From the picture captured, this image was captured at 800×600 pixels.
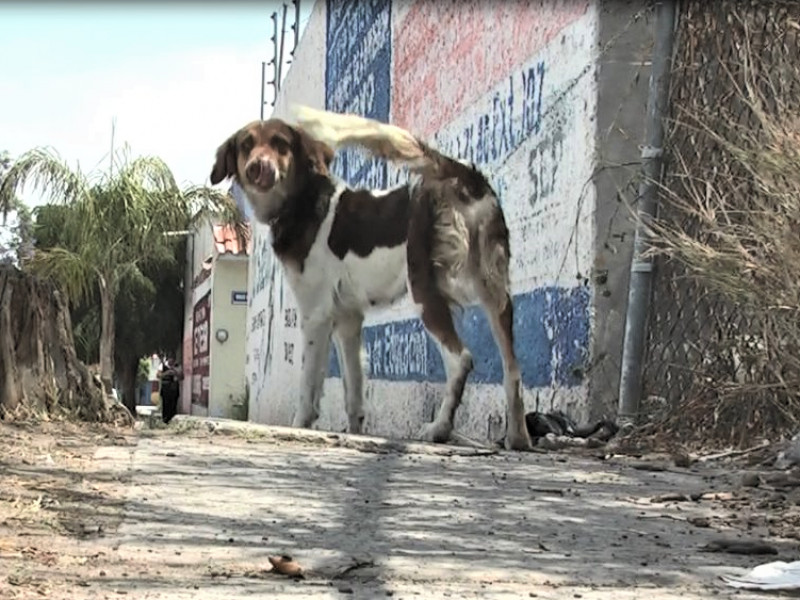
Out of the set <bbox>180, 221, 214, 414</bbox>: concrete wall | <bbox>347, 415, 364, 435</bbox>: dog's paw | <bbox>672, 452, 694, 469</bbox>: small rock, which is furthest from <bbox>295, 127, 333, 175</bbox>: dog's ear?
<bbox>180, 221, 214, 414</bbox>: concrete wall

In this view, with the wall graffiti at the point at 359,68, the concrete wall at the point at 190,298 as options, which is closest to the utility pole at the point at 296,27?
the wall graffiti at the point at 359,68

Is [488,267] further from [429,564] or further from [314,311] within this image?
[429,564]

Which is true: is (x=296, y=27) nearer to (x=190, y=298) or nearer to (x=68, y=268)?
(x=68, y=268)

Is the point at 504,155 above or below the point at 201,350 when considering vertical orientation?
above

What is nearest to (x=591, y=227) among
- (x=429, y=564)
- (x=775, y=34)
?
(x=775, y=34)

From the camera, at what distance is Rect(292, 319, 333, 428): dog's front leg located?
340 inches

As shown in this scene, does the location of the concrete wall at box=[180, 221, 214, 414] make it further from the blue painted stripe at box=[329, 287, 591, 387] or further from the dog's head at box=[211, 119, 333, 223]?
the dog's head at box=[211, 119, 333, 223]

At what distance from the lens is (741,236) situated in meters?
5.02

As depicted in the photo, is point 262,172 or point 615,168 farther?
point 262,172

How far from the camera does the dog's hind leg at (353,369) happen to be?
9.02 meters

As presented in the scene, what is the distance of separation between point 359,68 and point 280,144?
8.04 meters

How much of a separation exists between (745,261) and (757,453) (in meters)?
1.76

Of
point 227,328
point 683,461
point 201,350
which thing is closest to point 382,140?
point 683,461

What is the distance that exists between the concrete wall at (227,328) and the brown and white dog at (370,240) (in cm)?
2286
